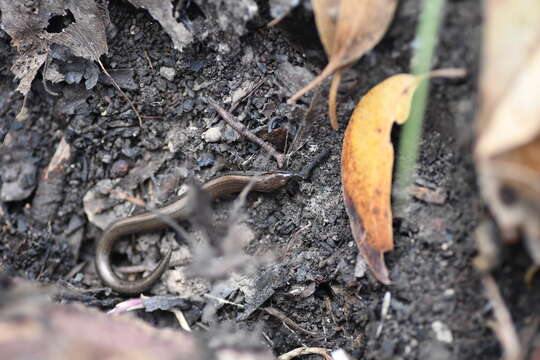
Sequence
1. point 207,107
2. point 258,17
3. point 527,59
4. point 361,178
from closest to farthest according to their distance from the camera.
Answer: point 527,59, point 361,178, point 258,17, point 207,107

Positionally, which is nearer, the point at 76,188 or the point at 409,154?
the point at 409,154

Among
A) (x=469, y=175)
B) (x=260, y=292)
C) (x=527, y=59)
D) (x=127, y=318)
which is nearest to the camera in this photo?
(x=527, y=59)

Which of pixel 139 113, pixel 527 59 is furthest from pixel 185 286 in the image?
pixel 527 59

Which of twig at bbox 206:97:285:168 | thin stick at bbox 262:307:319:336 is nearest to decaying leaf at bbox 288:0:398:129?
twig at bbox 206:97:285:168

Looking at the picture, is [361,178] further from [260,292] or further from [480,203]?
[260,292]

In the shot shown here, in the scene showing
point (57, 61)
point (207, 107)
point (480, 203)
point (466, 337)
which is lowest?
point (466, 337)

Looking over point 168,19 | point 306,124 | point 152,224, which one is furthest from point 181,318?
point 168,19

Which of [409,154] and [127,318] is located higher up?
[127,318]
